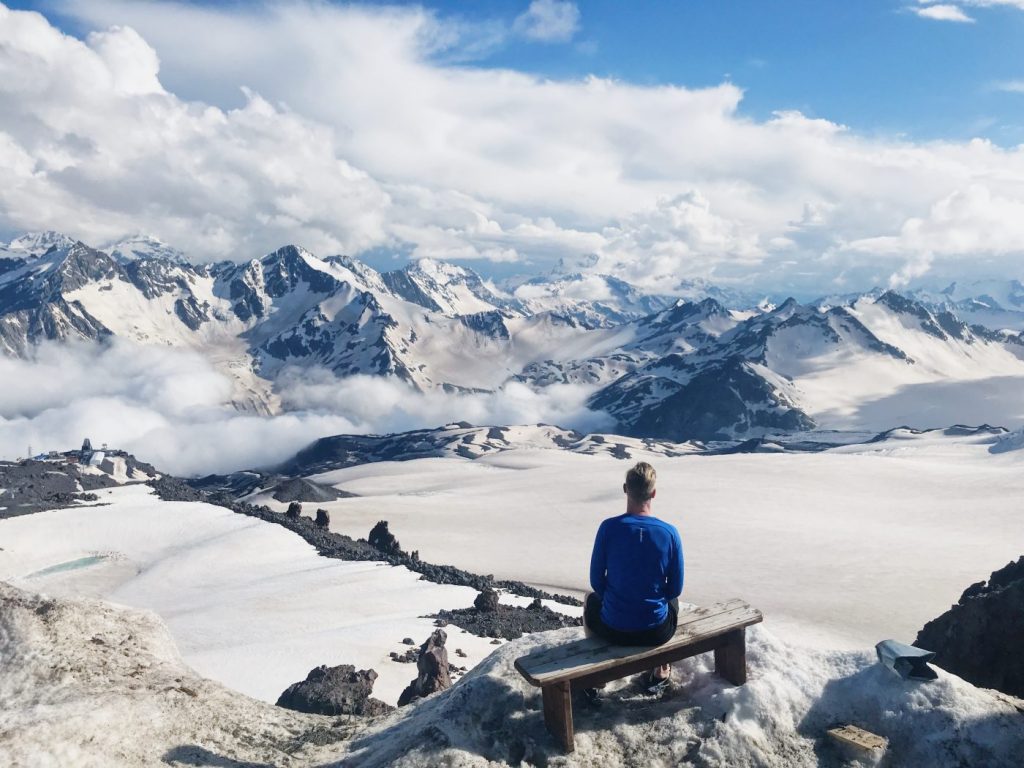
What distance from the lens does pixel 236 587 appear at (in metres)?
43.5

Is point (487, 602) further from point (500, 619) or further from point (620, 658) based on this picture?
point (620, 658)

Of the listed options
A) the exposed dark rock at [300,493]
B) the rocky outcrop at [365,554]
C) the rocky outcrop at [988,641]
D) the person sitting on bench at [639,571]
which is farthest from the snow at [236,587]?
the exposed dark rock at [300,493]

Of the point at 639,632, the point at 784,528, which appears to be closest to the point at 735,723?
the point at 639,632

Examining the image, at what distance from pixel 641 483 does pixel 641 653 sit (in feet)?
6.50

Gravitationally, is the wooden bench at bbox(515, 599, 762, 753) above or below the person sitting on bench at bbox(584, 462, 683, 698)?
below

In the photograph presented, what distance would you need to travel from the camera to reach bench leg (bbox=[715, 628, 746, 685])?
8.71 meters

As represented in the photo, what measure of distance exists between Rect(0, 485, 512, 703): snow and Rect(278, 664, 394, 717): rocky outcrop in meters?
2.91

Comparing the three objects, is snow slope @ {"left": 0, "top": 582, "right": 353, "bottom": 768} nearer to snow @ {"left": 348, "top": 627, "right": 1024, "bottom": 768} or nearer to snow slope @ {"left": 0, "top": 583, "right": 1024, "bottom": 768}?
snow slope @ {"left": 0, "top": 583, "right": 1024, "bottom": 768}

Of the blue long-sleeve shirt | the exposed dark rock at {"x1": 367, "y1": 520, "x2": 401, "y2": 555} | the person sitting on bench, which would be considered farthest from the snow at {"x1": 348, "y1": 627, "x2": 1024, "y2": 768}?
the exposed dark rock at {"x1": 367, "y1": 520, "x2": 401, "y2": 555}

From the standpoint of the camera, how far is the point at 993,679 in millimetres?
17000

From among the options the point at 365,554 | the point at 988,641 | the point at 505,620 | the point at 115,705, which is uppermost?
the point at 115,705

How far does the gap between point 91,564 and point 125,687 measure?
5442 centimetres

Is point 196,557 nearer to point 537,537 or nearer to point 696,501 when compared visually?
point 537,537

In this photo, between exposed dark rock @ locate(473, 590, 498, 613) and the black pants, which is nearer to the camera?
the black pants
